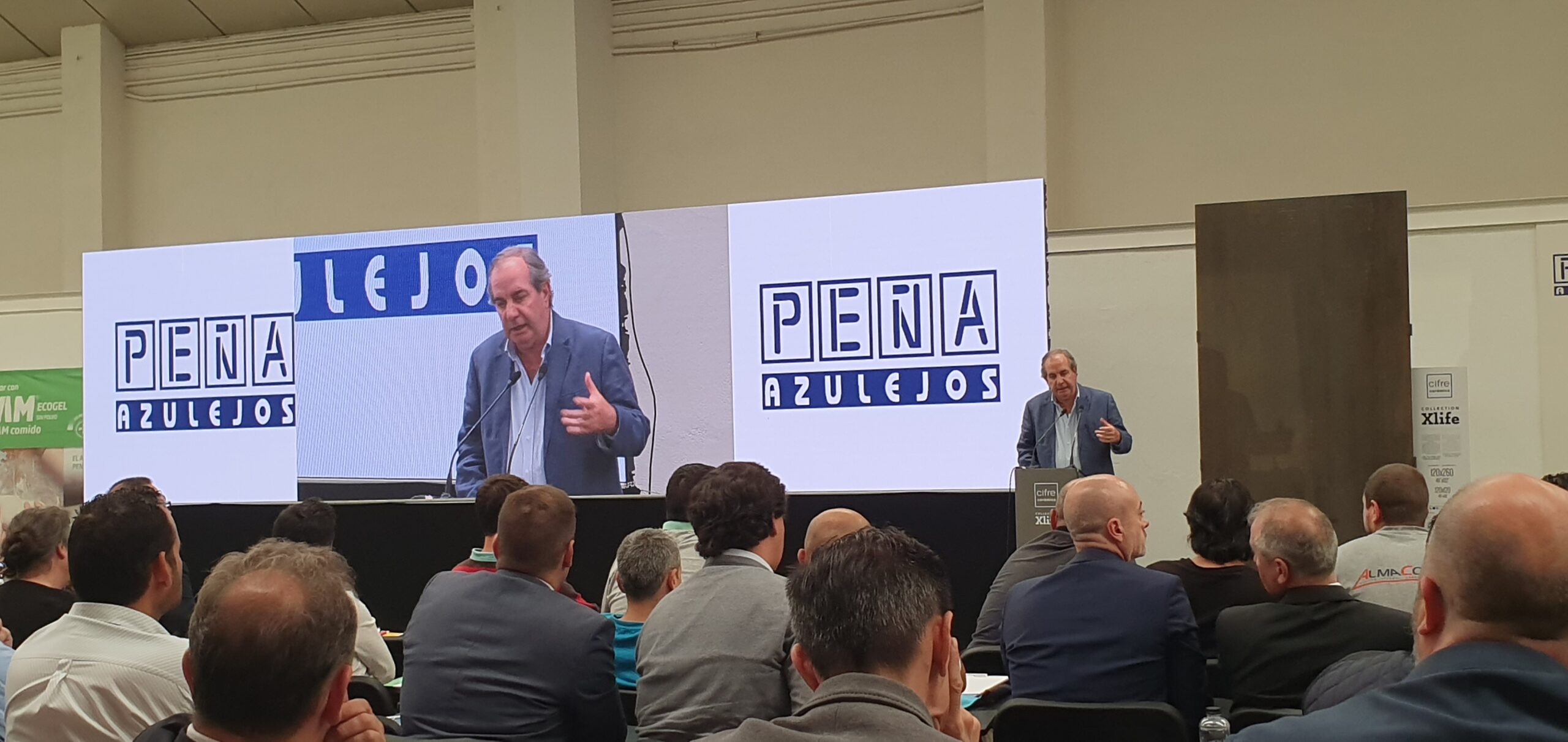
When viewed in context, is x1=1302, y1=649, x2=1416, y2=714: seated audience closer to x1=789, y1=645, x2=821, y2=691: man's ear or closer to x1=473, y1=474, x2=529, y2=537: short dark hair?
x1=789, y1=645, x2=821, y2=691: man's ear

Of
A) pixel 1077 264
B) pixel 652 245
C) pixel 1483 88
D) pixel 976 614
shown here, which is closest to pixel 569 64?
pixel 652 245

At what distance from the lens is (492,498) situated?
4.43 metres

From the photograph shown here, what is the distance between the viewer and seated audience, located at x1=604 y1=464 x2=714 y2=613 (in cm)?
401

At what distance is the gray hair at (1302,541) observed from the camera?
120 inches

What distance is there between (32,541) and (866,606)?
9.36ft

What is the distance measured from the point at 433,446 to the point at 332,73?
13.9 feet

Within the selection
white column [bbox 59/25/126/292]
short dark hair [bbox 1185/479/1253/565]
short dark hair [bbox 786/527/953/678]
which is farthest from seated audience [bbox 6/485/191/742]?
white column [bbox 59/25/126/292]

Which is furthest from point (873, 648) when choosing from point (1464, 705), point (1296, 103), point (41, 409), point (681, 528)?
point (41, 409)

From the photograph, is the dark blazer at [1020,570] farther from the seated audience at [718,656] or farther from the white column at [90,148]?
the white column at [90,148]

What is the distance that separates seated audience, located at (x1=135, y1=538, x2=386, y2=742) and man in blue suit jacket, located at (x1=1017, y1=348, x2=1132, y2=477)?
4.79m

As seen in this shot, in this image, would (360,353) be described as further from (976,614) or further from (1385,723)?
(1385,723)

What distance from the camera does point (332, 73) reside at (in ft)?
32.8

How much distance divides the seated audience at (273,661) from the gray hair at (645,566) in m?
2.00

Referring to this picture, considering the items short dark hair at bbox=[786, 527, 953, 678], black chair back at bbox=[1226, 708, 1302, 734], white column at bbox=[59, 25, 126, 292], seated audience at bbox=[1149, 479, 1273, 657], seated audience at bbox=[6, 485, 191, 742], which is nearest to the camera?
short dark hair at bbox=[786, 527, 953, 678]
